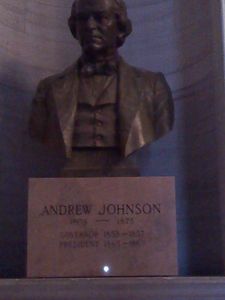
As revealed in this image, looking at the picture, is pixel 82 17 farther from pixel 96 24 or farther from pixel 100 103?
pixel 100 103

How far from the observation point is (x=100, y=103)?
2.83m

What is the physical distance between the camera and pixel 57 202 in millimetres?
2570

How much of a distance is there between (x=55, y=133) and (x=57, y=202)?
0.31 meters

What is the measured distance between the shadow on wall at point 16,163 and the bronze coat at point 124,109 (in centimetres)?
32

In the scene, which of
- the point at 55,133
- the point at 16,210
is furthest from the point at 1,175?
the point at 55,133

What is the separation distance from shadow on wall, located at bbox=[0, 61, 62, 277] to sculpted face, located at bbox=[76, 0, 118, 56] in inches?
19.9

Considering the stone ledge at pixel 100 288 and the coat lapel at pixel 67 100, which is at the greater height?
the coat lapel at pixel 67 100

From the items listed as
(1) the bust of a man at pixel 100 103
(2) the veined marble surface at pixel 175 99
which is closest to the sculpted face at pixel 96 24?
(1) the bust of a man at pixel 100 103

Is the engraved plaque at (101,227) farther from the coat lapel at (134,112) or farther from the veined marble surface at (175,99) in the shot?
the veined marble surface at (175,99)

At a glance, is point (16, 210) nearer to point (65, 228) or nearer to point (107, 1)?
point (65, 228)

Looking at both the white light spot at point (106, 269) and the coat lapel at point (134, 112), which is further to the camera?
the coat lapel at point (134, 112)

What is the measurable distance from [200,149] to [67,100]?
619mm

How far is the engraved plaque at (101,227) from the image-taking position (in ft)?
8.29

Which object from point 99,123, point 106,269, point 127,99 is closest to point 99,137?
point 99,123
